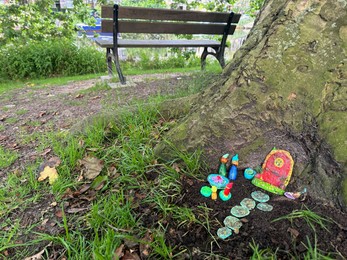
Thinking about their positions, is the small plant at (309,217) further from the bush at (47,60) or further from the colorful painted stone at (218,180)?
the bush at (47,60)

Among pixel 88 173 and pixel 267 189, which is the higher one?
pixel 267 189

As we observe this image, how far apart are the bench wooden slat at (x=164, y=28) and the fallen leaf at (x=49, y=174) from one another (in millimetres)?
3235

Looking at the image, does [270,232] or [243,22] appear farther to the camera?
[243,22]

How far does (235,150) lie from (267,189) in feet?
1.05

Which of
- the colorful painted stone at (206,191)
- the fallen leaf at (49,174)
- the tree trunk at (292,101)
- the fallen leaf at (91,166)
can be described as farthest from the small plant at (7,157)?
the colorful painted stone at (206,191)

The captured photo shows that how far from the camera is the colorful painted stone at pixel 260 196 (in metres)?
1.60

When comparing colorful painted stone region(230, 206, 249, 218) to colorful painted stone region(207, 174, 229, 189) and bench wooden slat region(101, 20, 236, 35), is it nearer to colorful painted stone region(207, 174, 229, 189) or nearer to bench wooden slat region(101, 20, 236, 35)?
colorful painted stone region(207, 174, 229, 189)

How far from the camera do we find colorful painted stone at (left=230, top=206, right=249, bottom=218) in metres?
1.51

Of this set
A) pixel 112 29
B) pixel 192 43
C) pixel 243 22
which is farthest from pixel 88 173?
pixel 243 22

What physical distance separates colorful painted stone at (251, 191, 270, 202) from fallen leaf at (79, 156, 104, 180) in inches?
42.2

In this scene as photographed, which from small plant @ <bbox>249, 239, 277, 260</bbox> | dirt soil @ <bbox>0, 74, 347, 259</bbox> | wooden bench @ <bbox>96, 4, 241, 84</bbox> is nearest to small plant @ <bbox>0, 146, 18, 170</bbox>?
dirt soil @ <bbox>0, 74, 347, 259</bbox>

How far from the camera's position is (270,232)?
4.56 feet

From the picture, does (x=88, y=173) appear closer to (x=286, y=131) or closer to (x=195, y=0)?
(x=286, y=131)

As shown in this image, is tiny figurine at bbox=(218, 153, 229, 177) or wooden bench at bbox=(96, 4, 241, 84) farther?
wooden bench at bbox=(96, 4, 241, 84)
